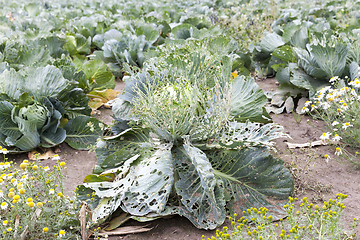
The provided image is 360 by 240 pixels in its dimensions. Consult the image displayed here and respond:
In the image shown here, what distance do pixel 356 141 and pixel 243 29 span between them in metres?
4.19

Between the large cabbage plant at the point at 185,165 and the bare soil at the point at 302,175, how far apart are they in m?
0.14

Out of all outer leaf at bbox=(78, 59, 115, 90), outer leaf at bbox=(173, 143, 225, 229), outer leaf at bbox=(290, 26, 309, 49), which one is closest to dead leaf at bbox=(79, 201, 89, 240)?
outer leaf at bbox=(173, 143, 225, 229)

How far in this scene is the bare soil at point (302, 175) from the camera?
2.49 meters

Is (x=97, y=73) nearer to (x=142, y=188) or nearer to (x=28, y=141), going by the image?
(x=28, y=141)

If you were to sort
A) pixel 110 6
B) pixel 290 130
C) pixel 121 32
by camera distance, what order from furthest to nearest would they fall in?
pixel 110 6 → pixel 121 32 → pixel 290 130

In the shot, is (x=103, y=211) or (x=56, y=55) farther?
(x=56, y=55)

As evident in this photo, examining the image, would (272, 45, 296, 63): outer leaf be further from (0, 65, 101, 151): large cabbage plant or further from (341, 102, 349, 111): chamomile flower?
(0, 65, 101, 151): large cabbage plant

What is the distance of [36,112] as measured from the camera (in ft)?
11.1

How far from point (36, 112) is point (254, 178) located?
2.30 metres

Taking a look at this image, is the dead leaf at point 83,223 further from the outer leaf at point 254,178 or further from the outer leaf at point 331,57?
the outer leaf at point 331,57

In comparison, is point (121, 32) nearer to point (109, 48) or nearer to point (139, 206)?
point (109, 48)

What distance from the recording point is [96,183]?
8.78ft

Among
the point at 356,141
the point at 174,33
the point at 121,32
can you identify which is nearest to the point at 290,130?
the point at 356,141

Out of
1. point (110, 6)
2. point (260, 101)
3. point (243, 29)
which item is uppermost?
point (260, 101)
